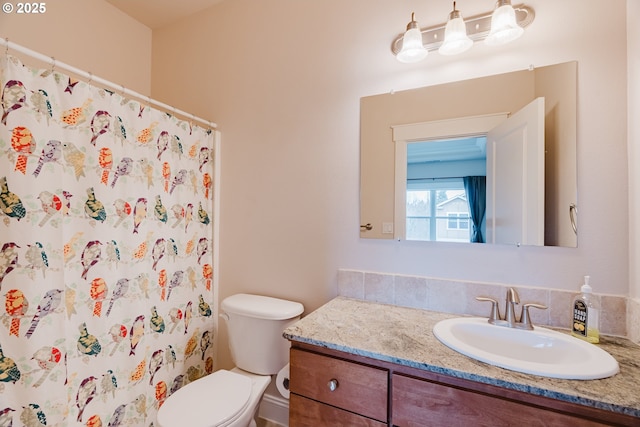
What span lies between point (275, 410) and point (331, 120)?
171 cm

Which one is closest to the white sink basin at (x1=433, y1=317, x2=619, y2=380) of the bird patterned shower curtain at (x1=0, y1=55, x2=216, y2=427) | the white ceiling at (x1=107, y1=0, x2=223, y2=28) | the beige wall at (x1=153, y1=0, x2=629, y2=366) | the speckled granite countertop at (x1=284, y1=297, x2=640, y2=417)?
the speckled granite countertop at (x1=284, y1=297, x2=640, y2=417)

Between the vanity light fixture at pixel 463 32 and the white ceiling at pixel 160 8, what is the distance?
1398mm

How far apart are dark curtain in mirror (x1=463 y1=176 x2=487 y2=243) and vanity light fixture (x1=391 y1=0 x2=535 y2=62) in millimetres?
566

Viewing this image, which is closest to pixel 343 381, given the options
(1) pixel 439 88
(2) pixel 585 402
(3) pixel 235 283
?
(2) pixel 585 402

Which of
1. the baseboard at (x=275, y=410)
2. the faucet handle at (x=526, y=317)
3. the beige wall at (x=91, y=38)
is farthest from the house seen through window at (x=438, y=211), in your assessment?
the beige wall at (x=91, y=38)

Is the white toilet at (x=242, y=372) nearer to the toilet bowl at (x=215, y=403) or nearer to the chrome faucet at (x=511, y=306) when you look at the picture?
the toilet bowl at (x=215, y=403)

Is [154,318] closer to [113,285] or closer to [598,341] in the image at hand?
[113,285]

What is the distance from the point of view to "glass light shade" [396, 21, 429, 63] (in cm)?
130

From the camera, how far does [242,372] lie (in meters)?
1.62

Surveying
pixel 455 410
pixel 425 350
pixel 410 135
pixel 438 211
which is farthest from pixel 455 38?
pixel 455 410

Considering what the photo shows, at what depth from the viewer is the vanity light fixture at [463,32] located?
3.81 ft

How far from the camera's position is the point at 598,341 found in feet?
3.34

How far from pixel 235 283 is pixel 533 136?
5.75 feet

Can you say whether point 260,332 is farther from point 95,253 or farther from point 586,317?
point 586,317
